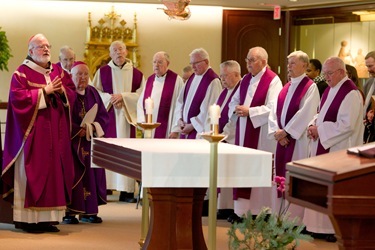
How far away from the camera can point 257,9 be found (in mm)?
15273

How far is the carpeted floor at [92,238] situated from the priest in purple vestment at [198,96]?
3.84 feet

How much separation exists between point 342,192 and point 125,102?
7404 millimetres

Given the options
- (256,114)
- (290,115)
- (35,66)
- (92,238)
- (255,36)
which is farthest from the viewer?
(255,36)

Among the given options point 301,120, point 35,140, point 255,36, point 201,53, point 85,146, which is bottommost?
point 85,146

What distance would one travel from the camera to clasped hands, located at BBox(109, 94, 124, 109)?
10688 mm

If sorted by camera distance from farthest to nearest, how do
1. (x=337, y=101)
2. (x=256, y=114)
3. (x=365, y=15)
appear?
(x=365, y=15)
(x=256, y=114)
(x=337, y=101)

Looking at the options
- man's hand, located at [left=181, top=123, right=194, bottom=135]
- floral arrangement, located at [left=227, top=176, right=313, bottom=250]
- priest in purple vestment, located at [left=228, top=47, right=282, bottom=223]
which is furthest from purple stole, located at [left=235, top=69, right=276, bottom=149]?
floral arrangement, located at [left=227, top=176, right=313, bottom=250]

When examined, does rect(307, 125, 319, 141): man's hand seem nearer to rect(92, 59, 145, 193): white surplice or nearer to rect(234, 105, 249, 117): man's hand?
rect(234, 105, 249, 117): man's hand

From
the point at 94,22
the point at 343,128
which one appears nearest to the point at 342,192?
the point at 343,128

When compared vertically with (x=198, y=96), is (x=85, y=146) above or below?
below

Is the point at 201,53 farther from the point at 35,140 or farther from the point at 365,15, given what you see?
the point at 365,15

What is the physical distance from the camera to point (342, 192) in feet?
11.6

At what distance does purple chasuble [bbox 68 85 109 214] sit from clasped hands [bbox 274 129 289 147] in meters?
1.83

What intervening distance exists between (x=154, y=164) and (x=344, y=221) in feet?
5.46
